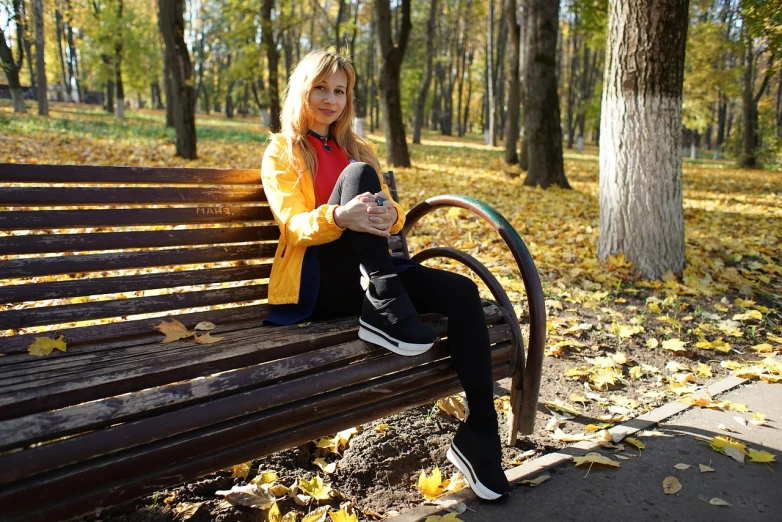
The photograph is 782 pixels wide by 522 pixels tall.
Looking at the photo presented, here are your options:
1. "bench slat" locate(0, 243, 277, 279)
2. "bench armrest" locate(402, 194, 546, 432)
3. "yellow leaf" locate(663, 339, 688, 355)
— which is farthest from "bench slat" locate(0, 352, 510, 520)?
"yellow leaf" locate(663, 339, 688, 355)

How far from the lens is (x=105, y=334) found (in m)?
2.06

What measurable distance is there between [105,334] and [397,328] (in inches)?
40.2

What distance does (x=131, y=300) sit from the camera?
7.34ft

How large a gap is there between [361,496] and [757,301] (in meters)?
3.67

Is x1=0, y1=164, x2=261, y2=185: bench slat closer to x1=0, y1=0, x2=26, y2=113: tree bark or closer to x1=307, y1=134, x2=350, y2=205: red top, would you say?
x1=307, y1=134, x2=350, y2=205: red top

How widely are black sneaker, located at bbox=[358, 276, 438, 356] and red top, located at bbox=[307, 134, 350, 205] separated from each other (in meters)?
0.67

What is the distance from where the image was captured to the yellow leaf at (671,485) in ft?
6.99

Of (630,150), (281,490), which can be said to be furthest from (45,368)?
(630,150)

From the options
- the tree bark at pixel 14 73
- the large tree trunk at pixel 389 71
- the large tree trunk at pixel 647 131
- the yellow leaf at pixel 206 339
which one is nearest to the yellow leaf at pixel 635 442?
the yellow leaf at pixel 206 339

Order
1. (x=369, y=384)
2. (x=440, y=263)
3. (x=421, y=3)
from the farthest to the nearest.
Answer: (x=421, y=3), (x=440, y=263), (x=369, y=384)

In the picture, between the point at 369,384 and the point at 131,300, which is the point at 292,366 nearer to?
the point at 369,384

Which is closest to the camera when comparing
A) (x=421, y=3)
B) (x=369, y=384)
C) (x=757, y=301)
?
(x=369, y=384)

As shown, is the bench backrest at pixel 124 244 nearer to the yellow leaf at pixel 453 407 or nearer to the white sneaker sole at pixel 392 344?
the white sneaker sole at pixel 392 344

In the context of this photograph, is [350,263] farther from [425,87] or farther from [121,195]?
[425,87]
